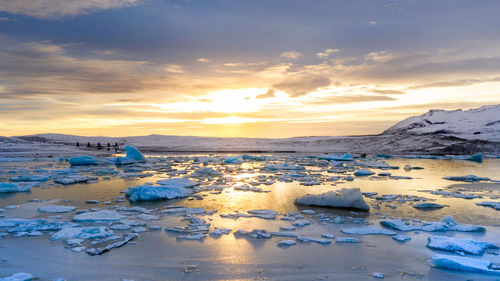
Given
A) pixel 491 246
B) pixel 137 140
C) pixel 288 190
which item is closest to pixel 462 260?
pixel 491 246

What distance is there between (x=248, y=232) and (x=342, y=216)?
2133 mm

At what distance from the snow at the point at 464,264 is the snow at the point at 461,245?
406 mm

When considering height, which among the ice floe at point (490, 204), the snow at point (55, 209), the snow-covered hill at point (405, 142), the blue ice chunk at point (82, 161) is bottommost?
the snow at point (55, 209)

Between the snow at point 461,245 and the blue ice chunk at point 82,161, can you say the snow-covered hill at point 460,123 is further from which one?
the blue ice chunk at point 82,161

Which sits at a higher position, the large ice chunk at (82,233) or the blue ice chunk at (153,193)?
the blue ice chunk at (153,193)

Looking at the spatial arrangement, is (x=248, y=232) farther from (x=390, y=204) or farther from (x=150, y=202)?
(x=390, y=204)

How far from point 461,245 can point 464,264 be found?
0.73 metres

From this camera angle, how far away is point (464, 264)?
3664 millimetres

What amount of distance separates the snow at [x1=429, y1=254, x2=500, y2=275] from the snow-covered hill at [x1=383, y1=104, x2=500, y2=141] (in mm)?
34418

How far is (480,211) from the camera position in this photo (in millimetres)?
6613

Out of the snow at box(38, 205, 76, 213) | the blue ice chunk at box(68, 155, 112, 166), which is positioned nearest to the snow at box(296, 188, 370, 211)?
the snow at box(38, 205, 76, 213)

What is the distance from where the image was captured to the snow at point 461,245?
13.8 ft

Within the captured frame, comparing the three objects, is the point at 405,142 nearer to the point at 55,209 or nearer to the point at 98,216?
the point at 98,216

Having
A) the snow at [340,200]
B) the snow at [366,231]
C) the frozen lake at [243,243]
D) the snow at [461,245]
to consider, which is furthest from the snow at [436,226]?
the snow at [340,200]
